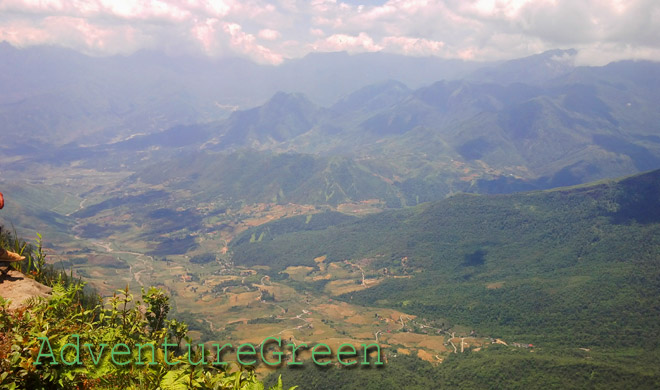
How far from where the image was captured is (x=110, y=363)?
8.73 meters

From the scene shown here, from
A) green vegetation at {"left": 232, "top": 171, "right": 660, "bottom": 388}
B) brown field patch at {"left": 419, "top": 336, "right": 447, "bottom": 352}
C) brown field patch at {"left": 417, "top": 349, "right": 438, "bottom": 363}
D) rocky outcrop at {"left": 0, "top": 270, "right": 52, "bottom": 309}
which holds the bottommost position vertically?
brown field patch at {"left": 417, "top": 349, "right": 438, "bottom": 363}

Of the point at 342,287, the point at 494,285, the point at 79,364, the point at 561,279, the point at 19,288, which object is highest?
the point at 19,288

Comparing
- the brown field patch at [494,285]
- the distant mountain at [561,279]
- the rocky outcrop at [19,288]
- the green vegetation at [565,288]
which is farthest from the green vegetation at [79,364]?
the brown field patch at [494,285]

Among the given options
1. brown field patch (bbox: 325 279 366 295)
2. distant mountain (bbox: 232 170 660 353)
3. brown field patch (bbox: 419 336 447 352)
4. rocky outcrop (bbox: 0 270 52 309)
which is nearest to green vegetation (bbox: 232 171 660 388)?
distant mountain (bbox: 232 170 660 353)

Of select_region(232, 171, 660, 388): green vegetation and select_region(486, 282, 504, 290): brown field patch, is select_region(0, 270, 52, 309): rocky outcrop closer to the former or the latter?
select_region(232, 171, 660, 388): green vegetation

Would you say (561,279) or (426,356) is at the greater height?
(561,279)

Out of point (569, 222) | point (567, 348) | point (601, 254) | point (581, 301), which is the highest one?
point (569, 222)

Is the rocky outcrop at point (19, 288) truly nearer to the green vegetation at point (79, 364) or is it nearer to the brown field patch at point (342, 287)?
the green vegetation at point (79, 364)

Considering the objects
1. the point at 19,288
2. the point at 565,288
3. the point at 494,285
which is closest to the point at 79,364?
the point at 19,288

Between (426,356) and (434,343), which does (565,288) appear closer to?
(434,343)

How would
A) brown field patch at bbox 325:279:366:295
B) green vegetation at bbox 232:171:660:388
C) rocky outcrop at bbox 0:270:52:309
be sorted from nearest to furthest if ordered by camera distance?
1. rocky outcrop at bbox 0:270:52:309
2. green vegetation at bbox 232:171:660:388
3. brown field patch at bbox 325:279:366:295

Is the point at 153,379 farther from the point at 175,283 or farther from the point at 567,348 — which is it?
the point at 175,283

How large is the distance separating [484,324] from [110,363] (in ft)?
469

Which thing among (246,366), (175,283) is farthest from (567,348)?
(175,283)
